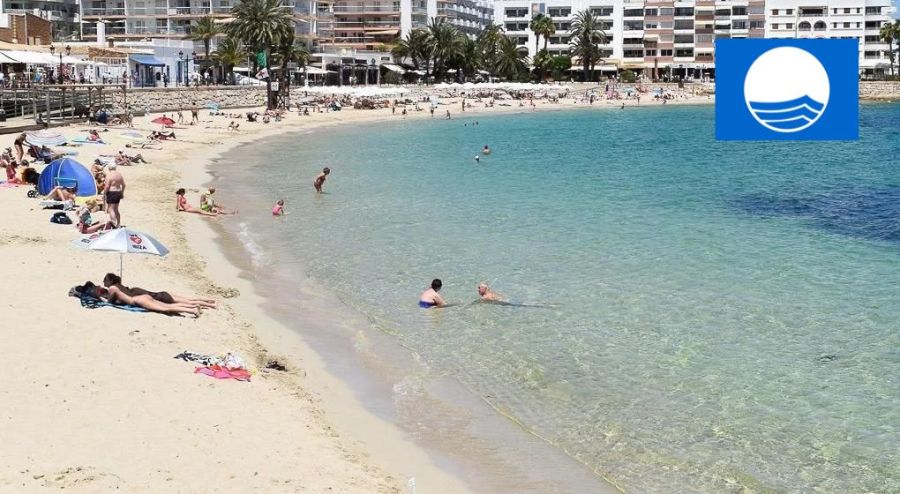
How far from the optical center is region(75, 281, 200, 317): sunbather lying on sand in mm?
15078

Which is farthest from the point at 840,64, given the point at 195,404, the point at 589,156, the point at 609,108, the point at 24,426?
the point at 609,108

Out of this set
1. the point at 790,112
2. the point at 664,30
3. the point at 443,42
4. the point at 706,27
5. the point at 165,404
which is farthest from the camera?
the point at 664,30

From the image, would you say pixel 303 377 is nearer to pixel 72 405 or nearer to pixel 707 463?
pixel 72 405

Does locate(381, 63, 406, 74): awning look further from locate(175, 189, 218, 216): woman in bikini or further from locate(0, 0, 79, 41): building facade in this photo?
locate(175, 189, 218, 216): woman in bikini

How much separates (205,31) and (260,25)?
23.3 m

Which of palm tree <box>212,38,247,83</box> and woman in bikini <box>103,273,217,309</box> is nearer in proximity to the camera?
woman in bikini <box>103,273,217,309</box>

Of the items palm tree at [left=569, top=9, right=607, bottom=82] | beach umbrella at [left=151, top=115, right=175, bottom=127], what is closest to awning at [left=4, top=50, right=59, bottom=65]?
beach umbrella at [left=151, top=115, right=175, bottom=127]

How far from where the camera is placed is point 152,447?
981cm

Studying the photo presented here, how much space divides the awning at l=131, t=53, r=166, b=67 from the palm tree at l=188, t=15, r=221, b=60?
1563 cm

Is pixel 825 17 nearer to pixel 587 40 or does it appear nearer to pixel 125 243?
pixel 587 40

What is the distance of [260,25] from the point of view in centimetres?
7969

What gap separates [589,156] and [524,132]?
19.7 meters

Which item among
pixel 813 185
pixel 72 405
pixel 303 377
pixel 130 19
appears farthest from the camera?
pixel 130 19

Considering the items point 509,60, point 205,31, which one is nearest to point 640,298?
point 205,31
